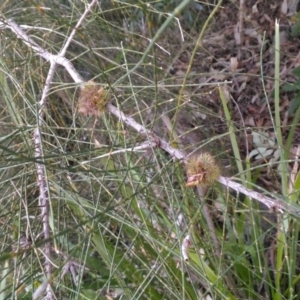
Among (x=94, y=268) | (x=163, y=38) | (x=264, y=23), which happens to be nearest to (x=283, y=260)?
(x=94, y=268)

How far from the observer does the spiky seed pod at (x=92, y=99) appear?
0.93 m

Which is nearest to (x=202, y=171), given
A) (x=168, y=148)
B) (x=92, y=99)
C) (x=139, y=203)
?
(x=168, y=148)

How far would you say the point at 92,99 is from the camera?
93 cm

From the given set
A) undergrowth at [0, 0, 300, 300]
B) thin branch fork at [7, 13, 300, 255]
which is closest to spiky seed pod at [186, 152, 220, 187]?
thin branch fork at [7, 13, 300, 255]

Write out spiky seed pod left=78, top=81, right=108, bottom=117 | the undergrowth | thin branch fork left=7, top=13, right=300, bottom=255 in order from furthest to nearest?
1. the undergrowth
2. spiky seed pod left=78, top=81, right=108, bottom=117
3. thin branch fork left=7, top=13, right=300, bottom=255

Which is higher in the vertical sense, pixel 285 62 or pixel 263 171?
pixel 285 62

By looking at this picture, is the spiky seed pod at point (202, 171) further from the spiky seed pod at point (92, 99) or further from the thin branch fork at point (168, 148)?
the spiky seed pod at point (92, 99)

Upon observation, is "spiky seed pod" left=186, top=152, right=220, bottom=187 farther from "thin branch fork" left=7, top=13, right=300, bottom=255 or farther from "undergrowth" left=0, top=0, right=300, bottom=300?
"undergrowth" left=0, top=0, right=300, bottom=300

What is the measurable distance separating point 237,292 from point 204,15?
1.35 metres

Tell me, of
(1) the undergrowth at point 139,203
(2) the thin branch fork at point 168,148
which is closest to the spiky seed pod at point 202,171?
(2) the thin branch fork at point 168,148

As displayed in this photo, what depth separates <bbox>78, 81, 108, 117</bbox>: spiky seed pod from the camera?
934 millimetres

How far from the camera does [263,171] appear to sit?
1915mm

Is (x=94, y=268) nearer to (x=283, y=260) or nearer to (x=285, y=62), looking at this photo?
(x=283, y=260)

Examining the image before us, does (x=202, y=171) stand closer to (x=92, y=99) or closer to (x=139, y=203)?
(x=92, y=99)
